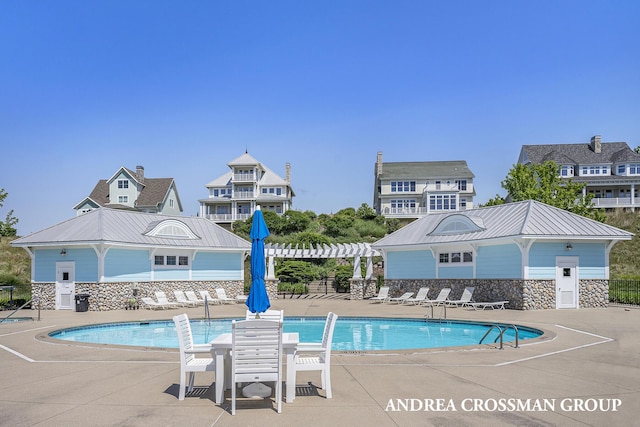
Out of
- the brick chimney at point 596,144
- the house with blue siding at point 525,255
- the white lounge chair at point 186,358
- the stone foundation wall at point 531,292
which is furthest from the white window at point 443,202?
the white lounge chair at point 186,358

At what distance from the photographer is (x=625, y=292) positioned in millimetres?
21797

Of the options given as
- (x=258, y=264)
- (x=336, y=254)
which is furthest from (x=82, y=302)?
(x=258, y=264)

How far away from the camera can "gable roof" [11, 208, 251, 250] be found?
20438mm

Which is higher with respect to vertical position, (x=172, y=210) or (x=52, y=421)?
(x=172, y=210)

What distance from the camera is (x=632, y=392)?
244 inches

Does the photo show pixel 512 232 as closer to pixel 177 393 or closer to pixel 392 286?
pixel 392 286

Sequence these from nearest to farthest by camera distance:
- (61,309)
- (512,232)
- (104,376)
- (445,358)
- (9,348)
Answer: (104,376) → (445,358) → (9,348) → (512,232) → (61,309)

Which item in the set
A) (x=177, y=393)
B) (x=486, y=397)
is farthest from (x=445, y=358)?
(x=177, y=393)

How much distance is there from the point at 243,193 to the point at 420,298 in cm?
3274

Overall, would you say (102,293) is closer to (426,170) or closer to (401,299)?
(401,299)

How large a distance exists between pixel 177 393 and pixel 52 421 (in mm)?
1562

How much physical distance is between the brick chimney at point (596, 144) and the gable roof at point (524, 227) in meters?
35.3

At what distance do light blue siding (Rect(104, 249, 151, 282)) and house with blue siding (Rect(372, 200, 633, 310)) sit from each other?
12.7 meters

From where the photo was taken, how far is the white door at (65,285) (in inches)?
808
